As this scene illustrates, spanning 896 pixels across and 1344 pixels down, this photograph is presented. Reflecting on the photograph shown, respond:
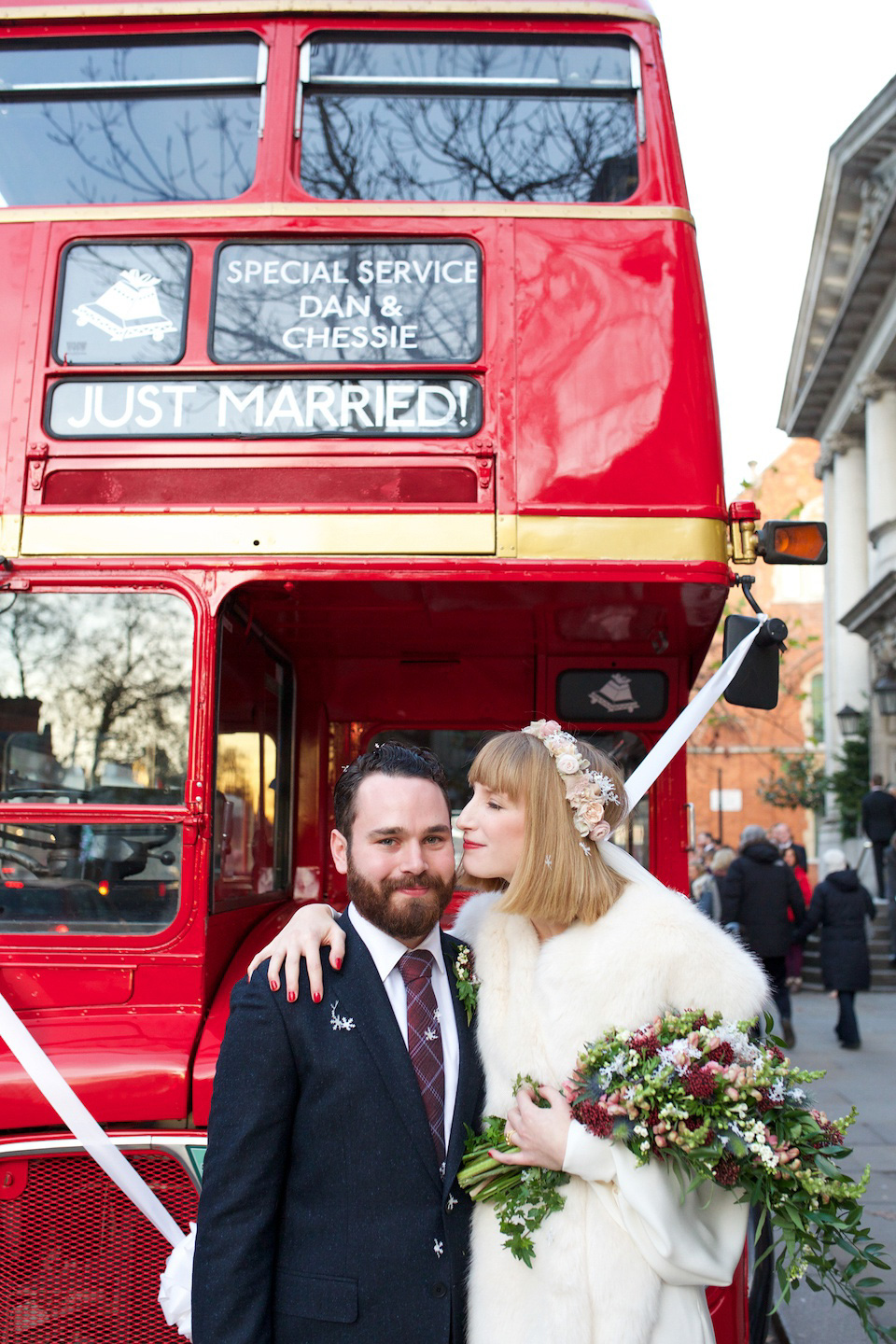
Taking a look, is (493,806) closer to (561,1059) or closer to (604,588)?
(561,1059)

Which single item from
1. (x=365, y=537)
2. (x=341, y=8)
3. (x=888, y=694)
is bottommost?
(x=365, y=537)

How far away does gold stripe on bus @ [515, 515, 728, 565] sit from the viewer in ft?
10.9

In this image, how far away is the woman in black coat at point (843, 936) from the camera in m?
9.49

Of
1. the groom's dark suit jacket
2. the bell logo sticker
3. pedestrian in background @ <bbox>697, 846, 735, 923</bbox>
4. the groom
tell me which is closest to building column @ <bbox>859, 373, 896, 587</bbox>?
pedestrian in background @ <bbox>697, 846, 735, 923</bbox>

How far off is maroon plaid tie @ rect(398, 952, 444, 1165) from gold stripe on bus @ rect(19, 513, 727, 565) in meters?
1.43

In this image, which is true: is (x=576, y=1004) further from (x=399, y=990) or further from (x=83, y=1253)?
(x=83, y=1253)

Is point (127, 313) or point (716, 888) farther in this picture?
point (716, 888)

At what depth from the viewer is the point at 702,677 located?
23.6 meters

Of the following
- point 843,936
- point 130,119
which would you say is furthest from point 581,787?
point 843,936

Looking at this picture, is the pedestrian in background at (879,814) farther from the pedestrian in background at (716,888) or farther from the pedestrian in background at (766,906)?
the pedestrian in background at (766,906)

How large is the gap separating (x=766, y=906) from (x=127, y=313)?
24.8 feet

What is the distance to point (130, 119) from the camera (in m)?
3.75

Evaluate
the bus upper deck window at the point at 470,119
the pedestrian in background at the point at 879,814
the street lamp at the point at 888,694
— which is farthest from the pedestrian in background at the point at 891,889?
the bus upper deck window at the point at 470,119

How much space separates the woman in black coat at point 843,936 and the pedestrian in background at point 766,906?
519 millimetres
